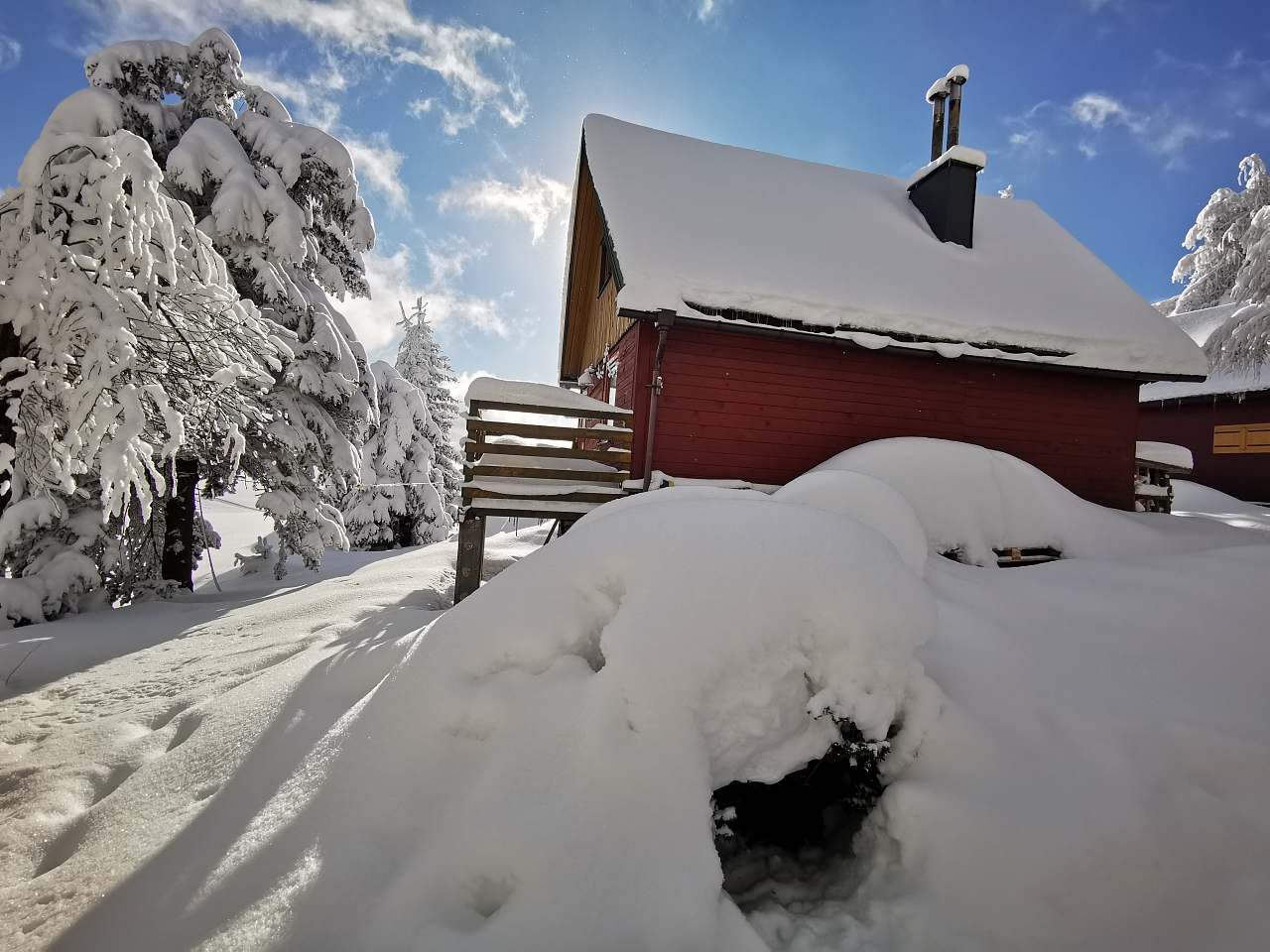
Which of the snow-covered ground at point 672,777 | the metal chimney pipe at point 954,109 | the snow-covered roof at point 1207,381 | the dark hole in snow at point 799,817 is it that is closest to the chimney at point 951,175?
the metal chimney pipe at point 954,109

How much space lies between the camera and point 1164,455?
9.43 m

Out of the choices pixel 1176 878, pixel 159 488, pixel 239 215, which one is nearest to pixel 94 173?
pixel 159 488

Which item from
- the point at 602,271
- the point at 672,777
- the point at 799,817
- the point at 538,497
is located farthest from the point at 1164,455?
the point at 672,777

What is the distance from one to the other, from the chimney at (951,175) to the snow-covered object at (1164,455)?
4.58 m

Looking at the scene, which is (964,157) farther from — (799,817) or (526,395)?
(799,817)

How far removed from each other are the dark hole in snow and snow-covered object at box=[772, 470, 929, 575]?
1.53m

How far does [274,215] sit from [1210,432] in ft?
74.6

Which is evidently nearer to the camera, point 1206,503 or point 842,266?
point 842,266

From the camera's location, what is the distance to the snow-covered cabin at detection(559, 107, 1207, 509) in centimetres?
723

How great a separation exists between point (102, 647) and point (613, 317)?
7431 millimetres

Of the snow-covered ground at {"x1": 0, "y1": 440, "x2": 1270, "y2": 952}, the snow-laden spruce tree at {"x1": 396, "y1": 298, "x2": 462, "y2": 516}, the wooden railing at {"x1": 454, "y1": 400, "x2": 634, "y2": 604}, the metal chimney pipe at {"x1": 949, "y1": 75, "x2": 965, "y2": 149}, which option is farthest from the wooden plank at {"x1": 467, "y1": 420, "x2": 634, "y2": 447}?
the snow-laden spruce tree at {"x1": 396, "y1": 298, "x2": 462, "y2": 516}

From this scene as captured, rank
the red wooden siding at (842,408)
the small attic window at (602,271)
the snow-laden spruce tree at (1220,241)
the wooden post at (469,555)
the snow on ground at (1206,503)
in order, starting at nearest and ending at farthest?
the wooden post at (469,555) → the red wooden siding at (842,408) → the small attic window at (602,271) → the snow on ground at (1206,503) → the snow-laden spruce tree at (1220,241)

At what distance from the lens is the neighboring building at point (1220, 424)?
47.4ft

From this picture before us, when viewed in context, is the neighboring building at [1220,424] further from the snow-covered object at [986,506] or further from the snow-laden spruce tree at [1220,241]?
the snow-covered object at [986,506]
